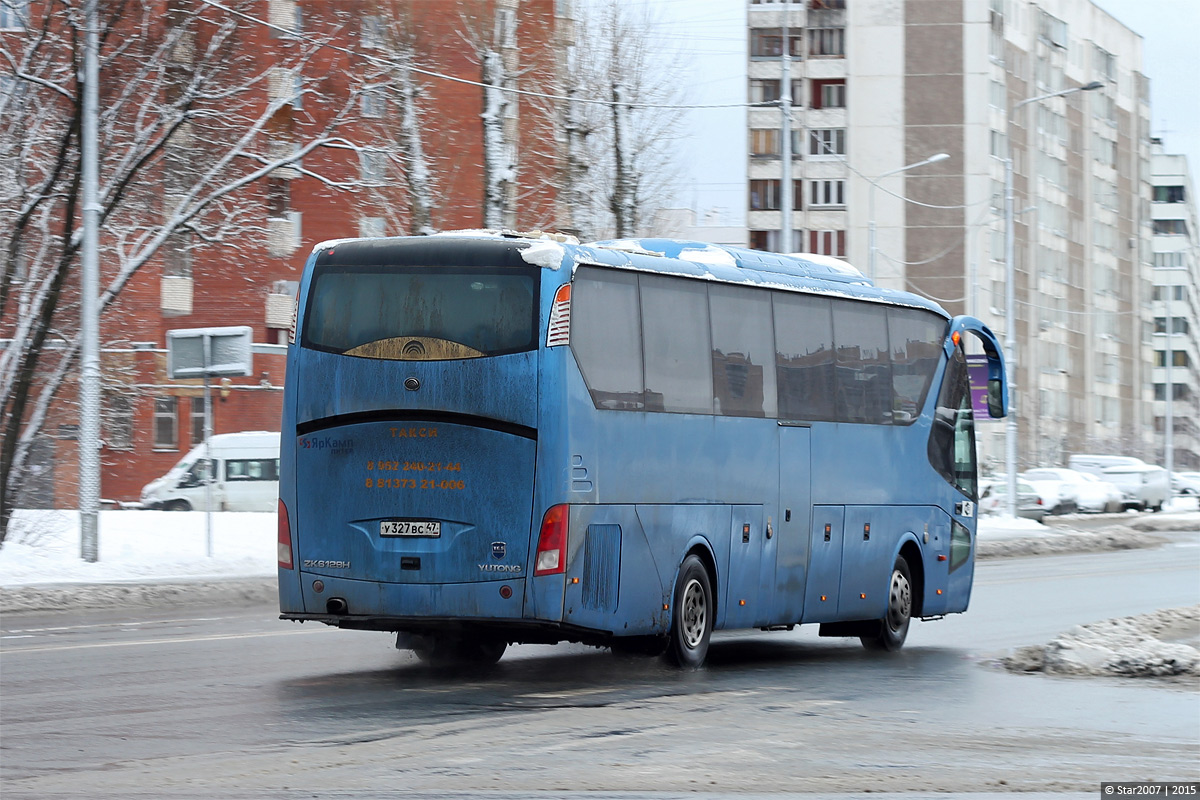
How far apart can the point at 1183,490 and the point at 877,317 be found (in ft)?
249

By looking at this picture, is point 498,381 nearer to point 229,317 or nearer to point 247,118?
point 247,118

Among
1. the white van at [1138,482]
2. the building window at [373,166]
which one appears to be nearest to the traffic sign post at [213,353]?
the building window at [373,166]

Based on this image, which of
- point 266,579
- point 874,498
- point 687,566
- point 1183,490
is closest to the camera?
point 687,566

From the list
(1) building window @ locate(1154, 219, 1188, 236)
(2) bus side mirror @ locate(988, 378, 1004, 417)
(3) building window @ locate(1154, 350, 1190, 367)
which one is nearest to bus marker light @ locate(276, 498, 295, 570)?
(2) bus side mirror @ locate(988, 378, 1004, 417)

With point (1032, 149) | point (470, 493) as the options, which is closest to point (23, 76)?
point (470, 493)

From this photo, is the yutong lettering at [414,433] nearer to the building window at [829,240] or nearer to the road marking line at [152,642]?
the road marking line at [152,642]

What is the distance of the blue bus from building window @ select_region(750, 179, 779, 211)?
81.6 meters

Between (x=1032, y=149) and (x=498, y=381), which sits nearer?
(x=498, y=381)

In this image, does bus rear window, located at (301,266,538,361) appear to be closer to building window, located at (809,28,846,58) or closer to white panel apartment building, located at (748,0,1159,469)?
white panel apartment building, located at (748,0,1159,469)

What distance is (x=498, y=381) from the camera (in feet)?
41.7

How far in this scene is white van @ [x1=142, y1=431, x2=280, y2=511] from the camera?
45.9 meters

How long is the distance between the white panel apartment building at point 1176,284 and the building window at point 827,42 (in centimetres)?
5377

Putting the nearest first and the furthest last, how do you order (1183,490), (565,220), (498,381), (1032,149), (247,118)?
(498,381)
(247,118)
(565,220)
(1183,490)
(1032,149)

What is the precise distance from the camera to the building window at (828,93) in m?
99.2
